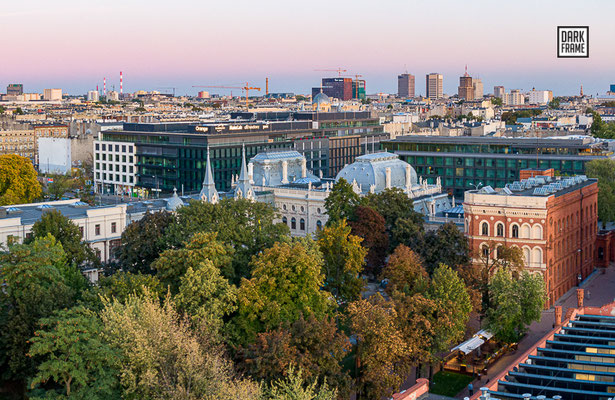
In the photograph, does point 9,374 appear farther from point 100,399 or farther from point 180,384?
point 180,384

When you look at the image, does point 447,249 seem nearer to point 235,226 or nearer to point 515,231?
point 515,231

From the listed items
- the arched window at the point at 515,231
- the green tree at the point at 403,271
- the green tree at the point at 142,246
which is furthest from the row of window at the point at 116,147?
the green tree at the point at 403,271

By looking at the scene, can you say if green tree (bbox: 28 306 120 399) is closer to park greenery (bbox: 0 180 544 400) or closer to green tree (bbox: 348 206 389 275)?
park greenery (bbox: 0 180 544 400)

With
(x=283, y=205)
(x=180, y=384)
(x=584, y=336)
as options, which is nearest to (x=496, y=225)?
(x=584, y=336)

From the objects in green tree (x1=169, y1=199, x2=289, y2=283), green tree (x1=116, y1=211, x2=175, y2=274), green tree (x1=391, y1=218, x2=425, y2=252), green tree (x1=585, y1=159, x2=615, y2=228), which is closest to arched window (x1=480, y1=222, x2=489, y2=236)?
green tree (x1=391, y1=218, x2=425, y2=252)

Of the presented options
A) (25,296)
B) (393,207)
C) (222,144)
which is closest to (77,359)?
(25,296)
